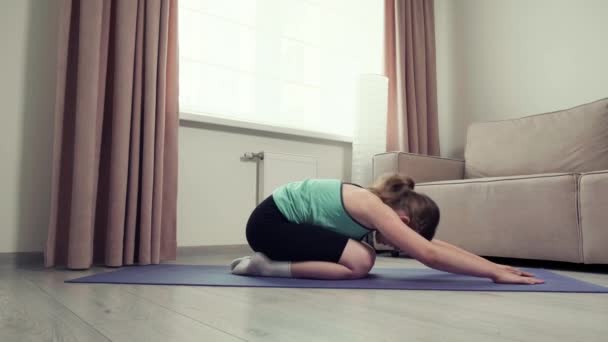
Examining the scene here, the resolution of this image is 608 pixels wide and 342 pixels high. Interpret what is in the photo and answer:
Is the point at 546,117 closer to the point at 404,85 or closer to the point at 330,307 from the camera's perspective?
the point at 404,85

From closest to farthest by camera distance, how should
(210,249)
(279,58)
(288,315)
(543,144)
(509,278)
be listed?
(288,315), (509,278), (210,249), (543,144), (279,58)

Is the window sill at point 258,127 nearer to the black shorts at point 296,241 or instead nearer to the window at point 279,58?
the window at point 279,58

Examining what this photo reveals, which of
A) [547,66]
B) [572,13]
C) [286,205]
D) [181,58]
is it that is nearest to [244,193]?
[181,58]

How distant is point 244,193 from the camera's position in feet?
9.71

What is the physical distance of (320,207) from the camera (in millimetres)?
1640

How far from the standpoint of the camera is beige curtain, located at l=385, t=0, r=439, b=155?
11.8 feet

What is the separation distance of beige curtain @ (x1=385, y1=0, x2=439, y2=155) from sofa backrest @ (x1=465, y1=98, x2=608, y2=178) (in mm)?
447

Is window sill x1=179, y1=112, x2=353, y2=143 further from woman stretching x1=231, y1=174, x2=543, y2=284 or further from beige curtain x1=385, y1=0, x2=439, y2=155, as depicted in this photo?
woman stretching x1=231, y1=174, x2=543, y2=284

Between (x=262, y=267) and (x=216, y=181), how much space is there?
1264mm

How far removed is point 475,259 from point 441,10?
3.19m

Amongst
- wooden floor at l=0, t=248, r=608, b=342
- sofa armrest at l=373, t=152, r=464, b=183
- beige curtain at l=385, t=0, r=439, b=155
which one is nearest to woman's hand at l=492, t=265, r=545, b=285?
wooden floor at l=0, t=248, r=608, b=342

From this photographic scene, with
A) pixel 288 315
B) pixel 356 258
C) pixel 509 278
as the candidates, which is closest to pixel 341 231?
pixel 356 258

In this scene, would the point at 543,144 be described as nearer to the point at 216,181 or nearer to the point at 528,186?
the point at 528,186

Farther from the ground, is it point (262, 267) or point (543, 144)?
point (543, 144)
